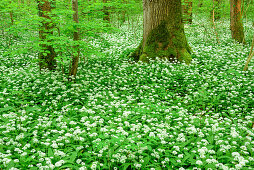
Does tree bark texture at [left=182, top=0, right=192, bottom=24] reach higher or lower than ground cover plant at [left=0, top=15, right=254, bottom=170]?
higher

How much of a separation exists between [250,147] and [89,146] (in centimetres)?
289

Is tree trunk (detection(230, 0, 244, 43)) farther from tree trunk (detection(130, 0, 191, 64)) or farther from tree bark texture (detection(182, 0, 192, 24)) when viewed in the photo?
tree trunk (detection(130, 0, 191, 64))

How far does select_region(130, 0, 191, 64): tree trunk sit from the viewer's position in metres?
7.18

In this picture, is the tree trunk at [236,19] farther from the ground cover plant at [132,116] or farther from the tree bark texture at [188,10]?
the tree bark texture at [188,10]

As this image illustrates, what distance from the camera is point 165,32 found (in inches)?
284

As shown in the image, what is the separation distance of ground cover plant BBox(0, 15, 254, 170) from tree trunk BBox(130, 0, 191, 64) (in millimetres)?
517

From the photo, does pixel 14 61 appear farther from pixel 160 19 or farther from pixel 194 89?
pixel 194 89

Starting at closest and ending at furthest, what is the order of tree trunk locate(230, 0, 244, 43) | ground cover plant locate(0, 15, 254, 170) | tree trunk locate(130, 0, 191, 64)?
ground cover plant locate(0, 15, 254, 170) → tree trunk locate(130, 0, 191, 64) → tree trunk locate(230, 0, 244, 43)

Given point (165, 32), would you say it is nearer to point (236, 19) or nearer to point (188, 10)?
point (236, 19)

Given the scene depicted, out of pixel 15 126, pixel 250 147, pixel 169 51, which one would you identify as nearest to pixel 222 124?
pixel 250 147

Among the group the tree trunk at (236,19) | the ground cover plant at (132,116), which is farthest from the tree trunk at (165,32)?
the tree trunk at (236,19)

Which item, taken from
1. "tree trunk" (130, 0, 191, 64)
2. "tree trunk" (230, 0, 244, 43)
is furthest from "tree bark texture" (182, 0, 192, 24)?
"tree trunk" (130, 0, 191, 64)

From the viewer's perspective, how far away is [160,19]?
284 inches

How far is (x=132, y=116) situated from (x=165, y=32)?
14.1 feet
